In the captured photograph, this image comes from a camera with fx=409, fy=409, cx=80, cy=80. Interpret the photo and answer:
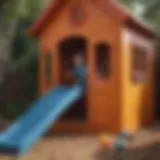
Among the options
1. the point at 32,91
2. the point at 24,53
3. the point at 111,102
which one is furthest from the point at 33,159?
the point at 24,53

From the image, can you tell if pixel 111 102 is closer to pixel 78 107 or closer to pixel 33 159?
pixel 78 107

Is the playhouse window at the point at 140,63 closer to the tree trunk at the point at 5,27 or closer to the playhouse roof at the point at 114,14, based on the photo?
the playhouse roof at the point at 114,14

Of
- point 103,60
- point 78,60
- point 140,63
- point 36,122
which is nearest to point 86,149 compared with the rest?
point 36,122

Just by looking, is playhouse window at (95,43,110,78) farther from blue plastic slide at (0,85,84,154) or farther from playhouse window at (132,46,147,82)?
blue plastic slide at (0,85,84,154)

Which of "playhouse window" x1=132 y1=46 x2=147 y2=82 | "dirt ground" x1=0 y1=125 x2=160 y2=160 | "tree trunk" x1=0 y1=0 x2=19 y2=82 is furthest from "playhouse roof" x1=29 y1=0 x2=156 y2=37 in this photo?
"dirt ground" x1=0 y1=125 x2=160 y2=160

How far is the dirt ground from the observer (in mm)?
4895

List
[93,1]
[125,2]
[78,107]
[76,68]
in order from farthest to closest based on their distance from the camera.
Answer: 1. [125,2]
2. [78,107]
3. [76,68]
4. [93,1]

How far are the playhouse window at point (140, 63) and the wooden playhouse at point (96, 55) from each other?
19cm

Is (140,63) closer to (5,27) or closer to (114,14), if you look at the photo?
(114,14)

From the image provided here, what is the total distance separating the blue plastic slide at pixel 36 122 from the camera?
5.07 m

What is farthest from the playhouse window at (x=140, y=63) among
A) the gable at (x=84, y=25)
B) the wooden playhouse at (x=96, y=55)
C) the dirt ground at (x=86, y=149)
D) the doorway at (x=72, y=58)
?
the dirt ground at (x=86, y=149)

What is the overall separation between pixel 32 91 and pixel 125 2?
14.3 ft

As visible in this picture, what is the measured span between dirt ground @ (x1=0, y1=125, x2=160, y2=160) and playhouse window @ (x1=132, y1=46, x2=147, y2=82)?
6.33 ft

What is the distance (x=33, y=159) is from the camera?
15.8 feet
